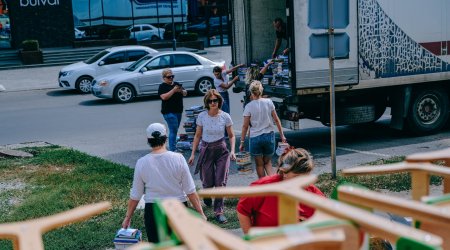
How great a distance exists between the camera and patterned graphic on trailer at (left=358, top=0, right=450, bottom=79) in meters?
12.7

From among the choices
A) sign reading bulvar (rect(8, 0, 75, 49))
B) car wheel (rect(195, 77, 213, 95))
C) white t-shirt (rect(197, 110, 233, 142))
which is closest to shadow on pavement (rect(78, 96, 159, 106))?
car wheel (rect(195, 77, 213, 95))

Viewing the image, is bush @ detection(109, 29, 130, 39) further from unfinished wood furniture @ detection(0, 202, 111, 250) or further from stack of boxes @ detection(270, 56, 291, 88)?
Answer: unfinished wood furniture @ detection(0, 202, 111, 250)

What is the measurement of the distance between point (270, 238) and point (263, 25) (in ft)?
42.1

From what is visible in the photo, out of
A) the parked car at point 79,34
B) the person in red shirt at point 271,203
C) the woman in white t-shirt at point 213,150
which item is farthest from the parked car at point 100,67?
the person in red shirt at point 271,203

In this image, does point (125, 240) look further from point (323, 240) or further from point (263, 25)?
point (263, 25)

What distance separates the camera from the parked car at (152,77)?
20.8m

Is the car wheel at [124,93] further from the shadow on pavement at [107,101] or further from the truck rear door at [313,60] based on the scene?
the truck rear door at [313,60]

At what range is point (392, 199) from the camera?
2.36 metres

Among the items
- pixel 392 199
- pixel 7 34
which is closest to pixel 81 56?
pixel 7 34

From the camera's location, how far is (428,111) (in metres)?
13.8

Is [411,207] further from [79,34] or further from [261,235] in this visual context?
[79,34]

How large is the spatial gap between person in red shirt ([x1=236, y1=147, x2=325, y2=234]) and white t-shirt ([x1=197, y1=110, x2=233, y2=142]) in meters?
3.80

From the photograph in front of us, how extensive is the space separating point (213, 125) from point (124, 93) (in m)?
12.3

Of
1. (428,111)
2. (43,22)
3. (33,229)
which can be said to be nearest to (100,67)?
(428,111)
